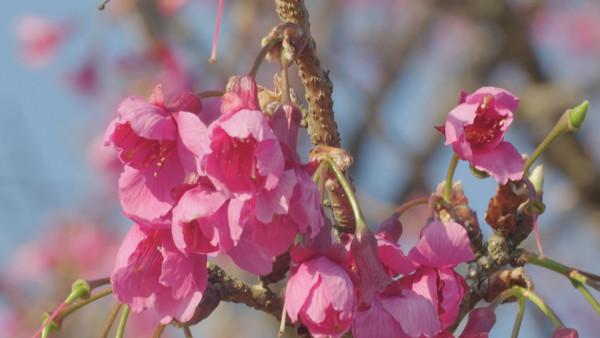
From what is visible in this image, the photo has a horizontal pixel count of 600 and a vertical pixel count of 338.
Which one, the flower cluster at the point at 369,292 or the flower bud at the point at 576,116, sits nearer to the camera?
the flower cluster at the point at 369,292

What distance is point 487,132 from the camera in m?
1.21

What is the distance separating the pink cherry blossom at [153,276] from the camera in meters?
1.03

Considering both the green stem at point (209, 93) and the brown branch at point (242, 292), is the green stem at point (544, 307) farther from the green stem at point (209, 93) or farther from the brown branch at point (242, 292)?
the green stem at point (209, 93)

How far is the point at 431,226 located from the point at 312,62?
279 millimetres

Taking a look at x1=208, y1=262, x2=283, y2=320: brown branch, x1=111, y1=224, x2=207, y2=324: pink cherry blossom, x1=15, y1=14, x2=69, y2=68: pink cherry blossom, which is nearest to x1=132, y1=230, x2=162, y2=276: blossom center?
x1=111, y1=224, x2=207, y2=324: pink cherry blossom

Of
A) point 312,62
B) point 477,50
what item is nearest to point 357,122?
point 477,50

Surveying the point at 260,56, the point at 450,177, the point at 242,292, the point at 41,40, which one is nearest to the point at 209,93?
the point at 260,56

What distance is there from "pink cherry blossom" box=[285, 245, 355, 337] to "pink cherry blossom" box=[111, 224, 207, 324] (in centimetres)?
12

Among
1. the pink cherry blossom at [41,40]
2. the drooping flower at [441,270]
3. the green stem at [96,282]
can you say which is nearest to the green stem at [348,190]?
the drooping flower at [441,270]

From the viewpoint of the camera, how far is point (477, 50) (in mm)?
3664

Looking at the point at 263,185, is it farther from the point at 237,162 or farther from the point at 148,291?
the point at 148,291

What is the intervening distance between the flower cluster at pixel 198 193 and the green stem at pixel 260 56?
0.03 meters

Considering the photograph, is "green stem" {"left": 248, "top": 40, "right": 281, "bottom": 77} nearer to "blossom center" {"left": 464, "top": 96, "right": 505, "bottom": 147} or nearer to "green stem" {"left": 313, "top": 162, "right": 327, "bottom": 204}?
"green stem" {"left": 313, "top": 162, "right": 327, "bottom": 204}

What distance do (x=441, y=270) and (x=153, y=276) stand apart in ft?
1.24
